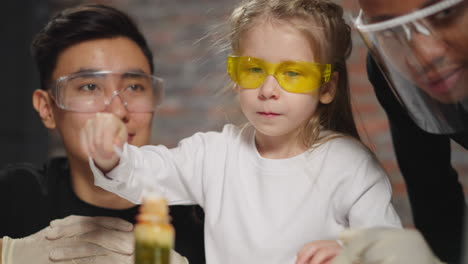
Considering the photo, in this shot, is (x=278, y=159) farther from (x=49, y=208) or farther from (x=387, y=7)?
(x=49, y=208)

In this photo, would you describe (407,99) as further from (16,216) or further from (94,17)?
(16,216)

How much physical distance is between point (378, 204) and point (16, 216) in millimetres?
1057

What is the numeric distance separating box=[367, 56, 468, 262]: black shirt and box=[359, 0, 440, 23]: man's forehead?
433mm

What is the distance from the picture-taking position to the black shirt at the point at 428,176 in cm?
144

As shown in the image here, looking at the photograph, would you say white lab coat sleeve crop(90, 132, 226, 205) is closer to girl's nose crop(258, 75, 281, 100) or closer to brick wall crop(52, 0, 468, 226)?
girl's nose crop(258, 75, 281, 100)

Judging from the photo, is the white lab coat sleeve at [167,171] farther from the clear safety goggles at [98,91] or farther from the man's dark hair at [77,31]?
the man's dark hair at [77,31]

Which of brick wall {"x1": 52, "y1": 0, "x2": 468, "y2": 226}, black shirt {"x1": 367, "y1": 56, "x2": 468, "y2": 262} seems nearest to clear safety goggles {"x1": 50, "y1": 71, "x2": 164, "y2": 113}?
black shirt {"x1": 367, "y1": 56, "x2": 468, "y2": 262}

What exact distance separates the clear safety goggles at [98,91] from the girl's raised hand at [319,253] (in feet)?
2.18

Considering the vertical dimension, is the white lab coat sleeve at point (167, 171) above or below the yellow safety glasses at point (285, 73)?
below

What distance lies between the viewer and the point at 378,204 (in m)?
1.08

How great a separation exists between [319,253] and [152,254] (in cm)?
37

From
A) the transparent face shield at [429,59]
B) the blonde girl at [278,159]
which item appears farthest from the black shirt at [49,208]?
the transparent face shield at [429,59]

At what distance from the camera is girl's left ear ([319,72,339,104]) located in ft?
3.87

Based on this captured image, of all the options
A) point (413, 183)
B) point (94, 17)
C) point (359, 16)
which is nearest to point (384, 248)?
point (359, 16)
